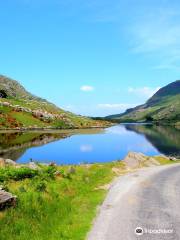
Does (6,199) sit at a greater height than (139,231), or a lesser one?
greater

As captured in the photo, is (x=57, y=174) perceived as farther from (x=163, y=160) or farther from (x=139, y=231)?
(x=163, y=160)

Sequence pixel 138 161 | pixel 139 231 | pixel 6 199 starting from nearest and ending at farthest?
pixel 139 231 → pixel 6 199 → pixel 138 161

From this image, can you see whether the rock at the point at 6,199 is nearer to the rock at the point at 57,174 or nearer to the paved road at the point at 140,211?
the paved road at the point at 140,211

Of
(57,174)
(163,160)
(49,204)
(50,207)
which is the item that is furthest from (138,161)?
(50,207)

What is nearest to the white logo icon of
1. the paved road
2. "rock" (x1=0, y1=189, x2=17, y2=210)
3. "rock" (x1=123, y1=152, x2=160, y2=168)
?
the paved road

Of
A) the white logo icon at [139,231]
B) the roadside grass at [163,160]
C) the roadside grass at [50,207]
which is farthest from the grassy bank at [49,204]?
the roadside grass at [163,160]

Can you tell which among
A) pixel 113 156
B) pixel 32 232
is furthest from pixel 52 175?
pixel 113 156

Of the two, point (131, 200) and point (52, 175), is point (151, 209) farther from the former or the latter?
point (52, 175)

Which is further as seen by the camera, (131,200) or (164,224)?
(131,200)

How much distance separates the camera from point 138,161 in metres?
66.2

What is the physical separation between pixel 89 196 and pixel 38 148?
70.0 meters

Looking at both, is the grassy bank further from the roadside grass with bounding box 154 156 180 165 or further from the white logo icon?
the roadside grass with bounding box 154 156 180 165

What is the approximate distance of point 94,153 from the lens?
100 metres

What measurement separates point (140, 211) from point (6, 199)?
10299 mm
